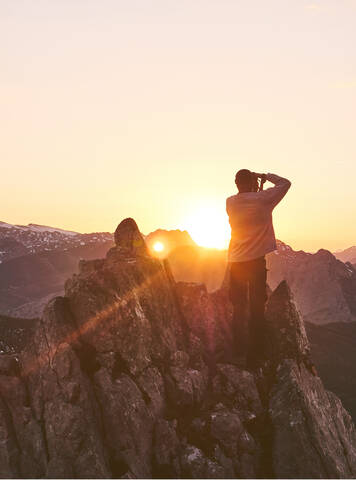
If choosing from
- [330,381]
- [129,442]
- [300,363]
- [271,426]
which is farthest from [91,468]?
[330,381]

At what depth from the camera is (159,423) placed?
17.0 meters

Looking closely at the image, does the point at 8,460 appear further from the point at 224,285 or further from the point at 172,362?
the point at 224,285

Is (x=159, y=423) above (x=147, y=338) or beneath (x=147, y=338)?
beneath

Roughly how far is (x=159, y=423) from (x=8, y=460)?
194 inches

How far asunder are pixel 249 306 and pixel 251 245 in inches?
105

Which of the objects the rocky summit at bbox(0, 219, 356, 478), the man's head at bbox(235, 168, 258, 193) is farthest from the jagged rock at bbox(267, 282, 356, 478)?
the man's head at bbox(235, 168, 258, 193)

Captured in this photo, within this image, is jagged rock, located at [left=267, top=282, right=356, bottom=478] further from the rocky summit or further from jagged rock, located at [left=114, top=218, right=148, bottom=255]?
jagged rock, located at [left=114, top=218, right=148, bottom=255]

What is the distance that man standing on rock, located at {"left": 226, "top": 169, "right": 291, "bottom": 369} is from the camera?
17391 mm

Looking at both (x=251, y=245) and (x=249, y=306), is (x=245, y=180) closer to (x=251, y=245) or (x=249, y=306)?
(x=251, y=245)

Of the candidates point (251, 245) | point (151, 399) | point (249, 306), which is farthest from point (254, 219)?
point (151, 399)

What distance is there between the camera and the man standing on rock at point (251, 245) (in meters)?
17.4

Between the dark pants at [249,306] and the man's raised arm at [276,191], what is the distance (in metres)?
2.16

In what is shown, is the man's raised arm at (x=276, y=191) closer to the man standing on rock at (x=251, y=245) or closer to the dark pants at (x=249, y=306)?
the man standing on rock at (x=251, y=245)

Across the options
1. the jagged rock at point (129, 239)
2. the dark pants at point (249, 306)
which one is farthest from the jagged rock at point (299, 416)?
the jagged rock at point (129, 239)
